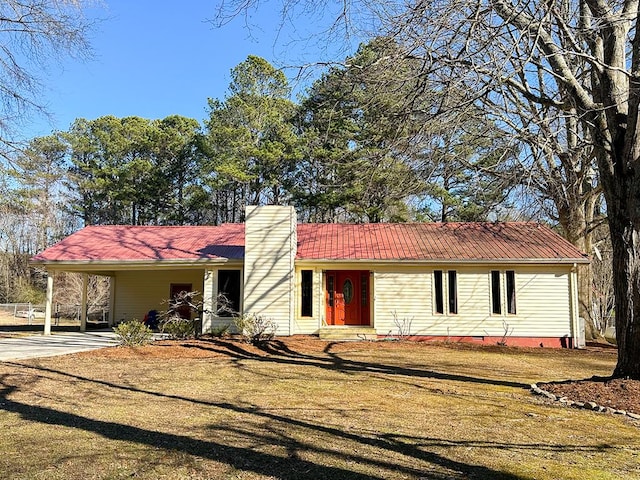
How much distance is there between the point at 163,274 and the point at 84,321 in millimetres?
3560

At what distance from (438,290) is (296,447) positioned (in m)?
12.5

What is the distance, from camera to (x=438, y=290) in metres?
16.3

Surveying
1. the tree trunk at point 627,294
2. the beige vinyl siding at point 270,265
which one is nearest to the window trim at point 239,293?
the beige vinyl siding at point 270,265

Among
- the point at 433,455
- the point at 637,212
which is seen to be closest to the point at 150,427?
the point at 433,455

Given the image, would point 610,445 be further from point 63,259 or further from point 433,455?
point 63,259

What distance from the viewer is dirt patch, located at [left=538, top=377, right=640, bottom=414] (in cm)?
679

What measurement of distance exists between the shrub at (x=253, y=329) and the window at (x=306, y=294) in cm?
168

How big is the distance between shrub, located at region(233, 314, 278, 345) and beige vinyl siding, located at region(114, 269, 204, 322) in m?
6.10

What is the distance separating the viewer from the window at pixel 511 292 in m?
16.0

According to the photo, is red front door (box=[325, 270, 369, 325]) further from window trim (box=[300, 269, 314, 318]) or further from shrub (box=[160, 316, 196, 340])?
shrub (box=[160, 316, 196, 340])

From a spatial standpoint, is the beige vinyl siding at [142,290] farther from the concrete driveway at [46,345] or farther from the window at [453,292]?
the window at [453,292]

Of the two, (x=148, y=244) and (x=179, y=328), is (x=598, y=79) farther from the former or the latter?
(x=148, y=244)

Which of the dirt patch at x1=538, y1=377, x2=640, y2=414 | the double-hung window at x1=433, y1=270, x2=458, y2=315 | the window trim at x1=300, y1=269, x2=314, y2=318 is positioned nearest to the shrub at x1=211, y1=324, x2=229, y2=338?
the window trim at x1=300, y1=269, x2=314, y2=318

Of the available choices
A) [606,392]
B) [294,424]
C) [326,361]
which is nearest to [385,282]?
[326,361]
